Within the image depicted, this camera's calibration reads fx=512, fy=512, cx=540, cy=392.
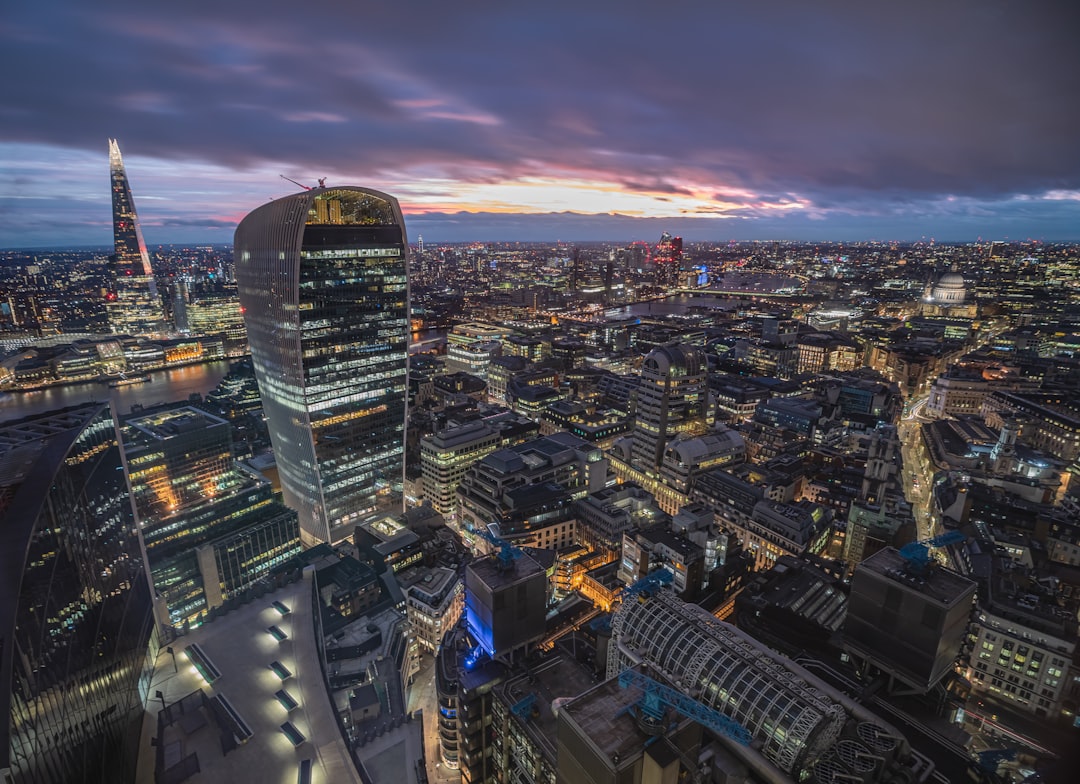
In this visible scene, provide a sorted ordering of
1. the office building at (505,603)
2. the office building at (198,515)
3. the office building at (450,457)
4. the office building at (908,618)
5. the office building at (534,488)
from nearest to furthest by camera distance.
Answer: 1. the office building at (908,618)
2. the office building at (505,603)
3. the office building at (198,515)
4. the office building at (534,488)
5. the office building at (450,457)

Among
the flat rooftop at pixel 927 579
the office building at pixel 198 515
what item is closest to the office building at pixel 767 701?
the flat rooftop at pixel 927 579

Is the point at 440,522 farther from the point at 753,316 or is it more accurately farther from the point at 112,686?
the point at 753,316

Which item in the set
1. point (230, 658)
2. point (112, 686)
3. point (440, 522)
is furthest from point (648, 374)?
point (112, 686)

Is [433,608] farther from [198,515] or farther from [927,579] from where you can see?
[927,579]

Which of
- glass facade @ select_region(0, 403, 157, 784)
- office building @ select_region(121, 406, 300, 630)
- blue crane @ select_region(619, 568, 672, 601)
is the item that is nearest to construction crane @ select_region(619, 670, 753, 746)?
blue crane @ select_region(619, 568, 672, 601)

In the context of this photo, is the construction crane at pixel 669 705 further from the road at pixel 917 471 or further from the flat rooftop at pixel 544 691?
the road at pixel 917 471

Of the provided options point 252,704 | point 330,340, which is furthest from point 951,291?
point 252,704
